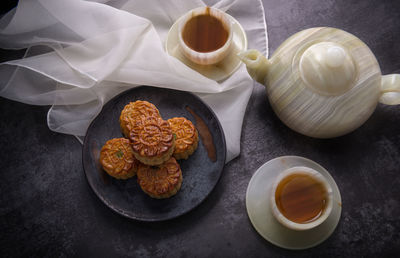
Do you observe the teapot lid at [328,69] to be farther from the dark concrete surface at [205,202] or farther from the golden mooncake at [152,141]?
the golden mooncake at [152,141]

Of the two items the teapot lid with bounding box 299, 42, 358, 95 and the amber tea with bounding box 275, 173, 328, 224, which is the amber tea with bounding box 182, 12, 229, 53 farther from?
the amber tea with bounding box 275, 173, 328, 224

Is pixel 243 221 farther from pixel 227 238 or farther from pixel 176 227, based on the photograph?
pixel 176 227

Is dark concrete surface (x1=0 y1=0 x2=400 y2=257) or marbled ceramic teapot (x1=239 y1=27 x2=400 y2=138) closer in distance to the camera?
marbled ceramic teapot (x1=239 y1=27 x2=400 y2=138)

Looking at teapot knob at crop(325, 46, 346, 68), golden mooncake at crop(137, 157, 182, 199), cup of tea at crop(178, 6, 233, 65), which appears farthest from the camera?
cup of tea at crop(178, 6, 233, 65)

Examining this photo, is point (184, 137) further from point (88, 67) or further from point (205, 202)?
point (88, 67)

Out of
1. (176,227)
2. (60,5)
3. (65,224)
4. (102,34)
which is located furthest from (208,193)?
(60,5)

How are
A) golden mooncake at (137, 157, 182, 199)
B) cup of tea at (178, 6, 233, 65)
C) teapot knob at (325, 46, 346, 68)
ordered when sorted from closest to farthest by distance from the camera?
teapot knob at (325, 46, 346, 68) < golden mooncake at (137, 157, 182, 199) < cup of tea at (178, 6, 233, 65)

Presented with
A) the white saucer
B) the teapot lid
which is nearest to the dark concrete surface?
the white saucer
